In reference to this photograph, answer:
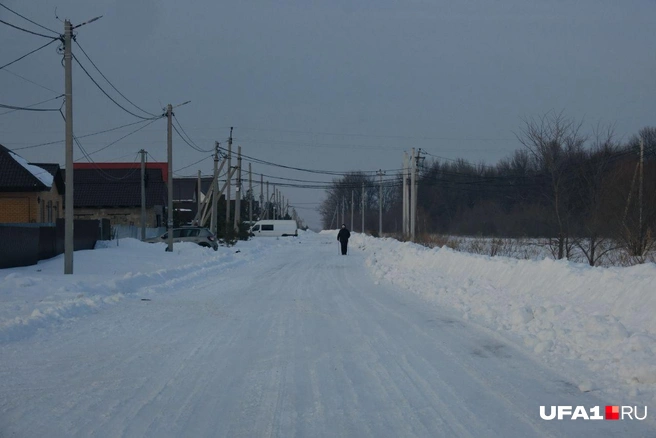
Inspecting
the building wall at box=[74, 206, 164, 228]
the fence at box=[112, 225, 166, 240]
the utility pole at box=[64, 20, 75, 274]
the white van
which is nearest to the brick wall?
the fence at box=[112, 225, 166, 240]

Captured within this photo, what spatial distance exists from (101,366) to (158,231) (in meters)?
43.7

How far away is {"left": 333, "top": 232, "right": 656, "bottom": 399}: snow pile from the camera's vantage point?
8162mm

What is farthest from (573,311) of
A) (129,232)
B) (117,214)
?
(117,214)

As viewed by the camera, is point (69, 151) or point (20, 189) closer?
point (69, 151)

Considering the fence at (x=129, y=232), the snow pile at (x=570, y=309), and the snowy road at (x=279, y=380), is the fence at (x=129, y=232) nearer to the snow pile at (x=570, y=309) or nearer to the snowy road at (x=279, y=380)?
the snow pile at (x=570, y=309)

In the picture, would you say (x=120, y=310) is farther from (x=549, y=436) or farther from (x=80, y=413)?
(x=549, y=436)

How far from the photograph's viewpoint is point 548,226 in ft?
90.1

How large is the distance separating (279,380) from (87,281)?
38.9 feet

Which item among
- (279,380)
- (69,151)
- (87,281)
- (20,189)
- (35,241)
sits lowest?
(279,380)

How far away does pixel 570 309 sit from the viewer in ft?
38.2

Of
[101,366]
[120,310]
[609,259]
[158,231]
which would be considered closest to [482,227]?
[158,231]

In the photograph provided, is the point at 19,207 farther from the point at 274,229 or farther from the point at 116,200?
the point at 274,229

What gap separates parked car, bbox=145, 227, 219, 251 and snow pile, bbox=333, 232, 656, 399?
946 inches

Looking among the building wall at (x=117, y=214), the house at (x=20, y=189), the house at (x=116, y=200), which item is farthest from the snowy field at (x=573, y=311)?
the building wall at (x=117, y=214)
